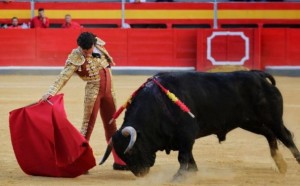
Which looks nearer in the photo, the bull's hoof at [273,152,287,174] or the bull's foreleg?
the bull's foreleg

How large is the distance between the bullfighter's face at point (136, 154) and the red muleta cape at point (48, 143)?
13.6 inches

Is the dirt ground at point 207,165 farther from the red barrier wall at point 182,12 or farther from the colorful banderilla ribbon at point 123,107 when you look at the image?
the red barrier wall at point 182,12

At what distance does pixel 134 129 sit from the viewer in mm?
6469

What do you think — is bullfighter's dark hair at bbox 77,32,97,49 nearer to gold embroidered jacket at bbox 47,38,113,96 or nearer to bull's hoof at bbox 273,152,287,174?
gold embroidered jacket at bbox 47,38,113,96

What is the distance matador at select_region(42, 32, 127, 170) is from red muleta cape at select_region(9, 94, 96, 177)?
170mm

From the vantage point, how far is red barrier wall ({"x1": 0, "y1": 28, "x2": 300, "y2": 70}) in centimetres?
1675

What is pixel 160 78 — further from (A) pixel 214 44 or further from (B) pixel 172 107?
(A) pixel 214 44

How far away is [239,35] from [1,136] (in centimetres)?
843

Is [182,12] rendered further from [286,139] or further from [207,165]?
[286,139]

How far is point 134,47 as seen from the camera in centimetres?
1692

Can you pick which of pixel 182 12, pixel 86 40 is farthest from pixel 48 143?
pixel 182 12

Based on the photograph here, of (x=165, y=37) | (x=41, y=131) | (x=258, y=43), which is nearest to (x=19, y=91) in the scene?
(x=165, y=37)

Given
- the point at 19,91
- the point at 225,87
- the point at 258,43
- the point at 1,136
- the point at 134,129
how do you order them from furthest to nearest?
the point at 258,43 < the point at 19,91 < the point at 1,136 < the point at 225,87 < the point at 134,129

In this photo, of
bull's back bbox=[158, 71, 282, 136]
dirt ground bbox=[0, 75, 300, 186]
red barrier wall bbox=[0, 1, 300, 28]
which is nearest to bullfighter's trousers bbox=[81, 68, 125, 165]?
dirt ground bbox=[0, 75, 300, 186]
